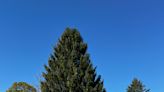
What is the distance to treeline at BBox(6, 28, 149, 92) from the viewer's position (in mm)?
27469

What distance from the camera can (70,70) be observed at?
28297 millimetres

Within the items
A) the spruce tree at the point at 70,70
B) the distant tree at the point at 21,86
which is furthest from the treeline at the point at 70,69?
the distant tree at the point at 21,86

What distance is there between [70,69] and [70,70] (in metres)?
0.11

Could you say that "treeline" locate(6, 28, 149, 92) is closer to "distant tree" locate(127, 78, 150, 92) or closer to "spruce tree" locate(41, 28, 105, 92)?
"spruce tree" locate(41, 28, 105, 92)

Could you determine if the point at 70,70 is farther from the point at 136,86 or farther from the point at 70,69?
the point at 136,86

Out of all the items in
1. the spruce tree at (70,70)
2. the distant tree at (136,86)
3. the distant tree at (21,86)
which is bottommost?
the spruce tree at (70,70)

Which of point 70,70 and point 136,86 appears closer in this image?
Answer: point 70,70

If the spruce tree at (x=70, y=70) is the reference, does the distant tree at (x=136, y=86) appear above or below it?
above

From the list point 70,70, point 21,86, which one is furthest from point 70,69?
point 21,86

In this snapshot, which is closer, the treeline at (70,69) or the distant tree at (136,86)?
→ the treeline at (70,69)

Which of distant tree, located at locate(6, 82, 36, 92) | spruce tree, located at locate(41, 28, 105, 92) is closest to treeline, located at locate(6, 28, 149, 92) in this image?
spruce tree, located at locate(41, 28, 105, 92)

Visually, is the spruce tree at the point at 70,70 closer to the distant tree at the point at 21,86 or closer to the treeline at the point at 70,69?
the treeline at the point at 70,69

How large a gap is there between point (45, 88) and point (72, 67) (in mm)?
3181

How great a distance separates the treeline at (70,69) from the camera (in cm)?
2747
